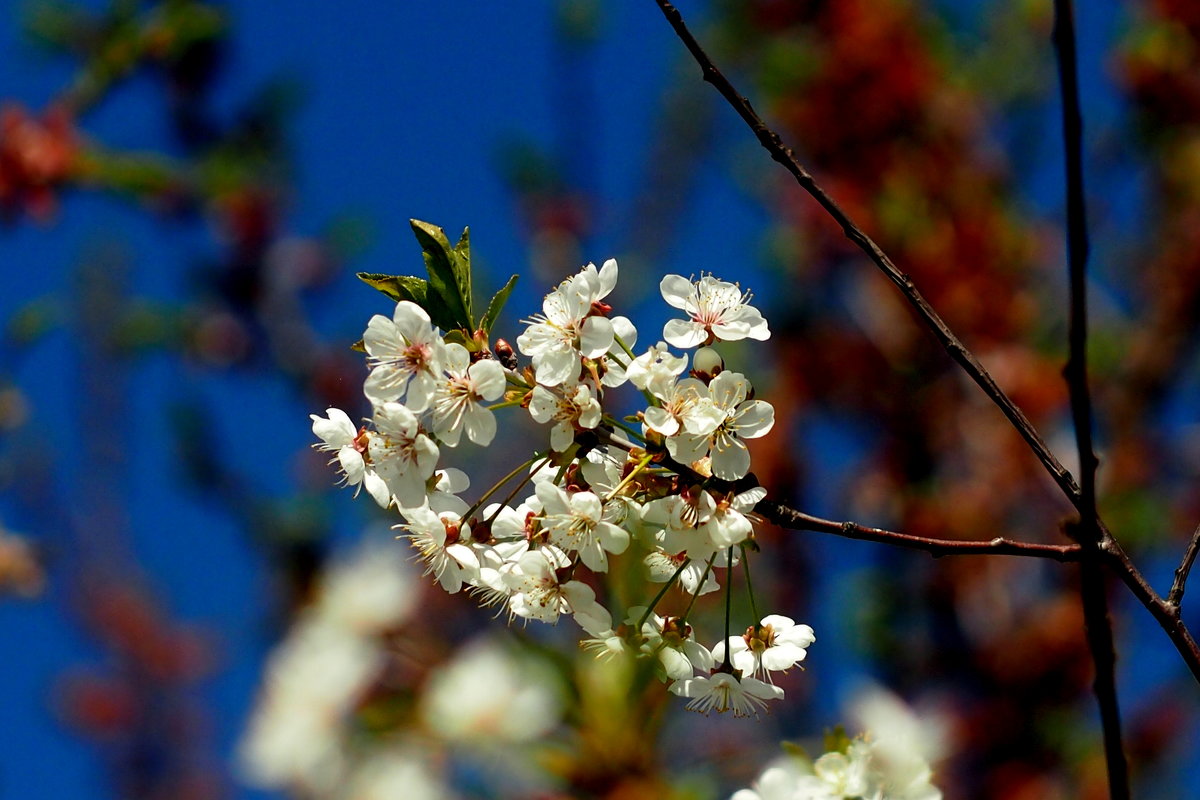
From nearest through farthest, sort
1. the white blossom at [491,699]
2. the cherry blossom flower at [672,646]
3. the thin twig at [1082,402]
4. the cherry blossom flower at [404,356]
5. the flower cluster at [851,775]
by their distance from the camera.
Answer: the thin twig at [1082,402]
the cherry blossom flower at [404,356]
the cherry blossom flower at [672,646]
the flower cluster at [851,775]
the white blossom at [491,699]

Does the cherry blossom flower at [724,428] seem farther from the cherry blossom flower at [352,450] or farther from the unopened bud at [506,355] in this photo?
the cherry blossom flower at [352,450]

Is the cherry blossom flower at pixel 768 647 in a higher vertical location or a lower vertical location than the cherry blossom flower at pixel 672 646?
higher

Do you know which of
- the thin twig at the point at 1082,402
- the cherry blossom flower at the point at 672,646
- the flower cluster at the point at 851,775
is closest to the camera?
the thin twig at the point at 1082,402

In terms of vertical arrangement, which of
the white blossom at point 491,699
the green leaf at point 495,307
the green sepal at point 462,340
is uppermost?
the white blossom at point 491,699

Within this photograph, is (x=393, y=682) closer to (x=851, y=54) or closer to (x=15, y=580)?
(x=15, y=580)

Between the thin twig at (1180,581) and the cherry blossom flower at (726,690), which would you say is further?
the cherry blossom flower at (726,690)

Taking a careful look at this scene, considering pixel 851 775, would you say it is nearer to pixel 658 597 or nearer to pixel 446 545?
pixel 658 597

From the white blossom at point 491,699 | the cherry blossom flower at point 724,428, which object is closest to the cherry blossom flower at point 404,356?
the cherry blossom flower at point 724,428
